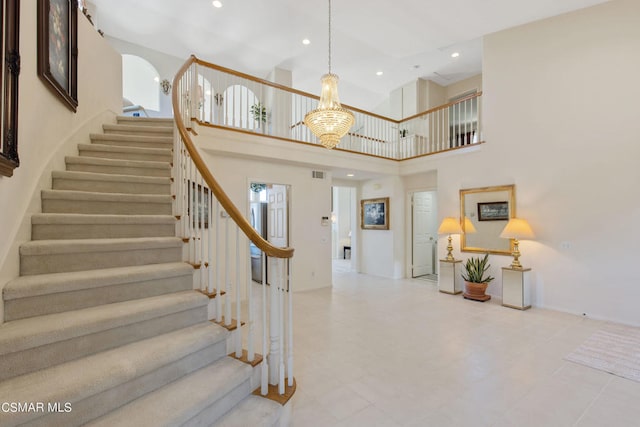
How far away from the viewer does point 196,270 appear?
7.41 feet

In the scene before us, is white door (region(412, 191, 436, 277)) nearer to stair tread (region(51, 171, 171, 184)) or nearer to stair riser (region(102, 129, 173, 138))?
stair riser (region(102, 129, 173, 138))

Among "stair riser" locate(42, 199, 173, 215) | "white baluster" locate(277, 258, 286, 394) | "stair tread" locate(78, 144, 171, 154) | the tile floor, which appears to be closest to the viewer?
"white baluster" locate(277, 258, 286, 394)

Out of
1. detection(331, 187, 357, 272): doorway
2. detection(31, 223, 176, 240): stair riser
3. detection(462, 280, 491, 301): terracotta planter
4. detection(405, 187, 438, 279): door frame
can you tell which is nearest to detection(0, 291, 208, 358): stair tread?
detection(31, 223, 176, 240): stair riser

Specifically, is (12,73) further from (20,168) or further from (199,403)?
(199,403)

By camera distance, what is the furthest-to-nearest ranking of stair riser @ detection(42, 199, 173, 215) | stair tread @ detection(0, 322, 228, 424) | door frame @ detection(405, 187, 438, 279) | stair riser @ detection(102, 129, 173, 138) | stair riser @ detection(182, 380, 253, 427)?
door frame @ detection(405, 187, 438, 279) < stair riser @ detection(102, 129, 173, 138) < stair riser @ detection(42, 199, 173, 215) < stair riser @ detection(182, 380, 253, 427) < stair tread @ detection(0, 322, 228, 424)

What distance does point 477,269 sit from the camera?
5.10 metres

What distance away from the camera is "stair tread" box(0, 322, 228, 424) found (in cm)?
124

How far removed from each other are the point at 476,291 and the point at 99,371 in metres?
5.28

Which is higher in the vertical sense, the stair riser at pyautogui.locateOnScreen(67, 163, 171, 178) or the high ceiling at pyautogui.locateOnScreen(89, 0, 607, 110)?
the high ceiling at pyautogui.locateOnScreen(89, 0, 607, 110)

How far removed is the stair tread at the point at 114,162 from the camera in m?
2.77

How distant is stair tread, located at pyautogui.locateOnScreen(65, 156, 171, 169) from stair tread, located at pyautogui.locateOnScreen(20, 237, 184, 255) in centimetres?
108

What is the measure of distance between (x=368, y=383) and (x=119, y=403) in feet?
6.00

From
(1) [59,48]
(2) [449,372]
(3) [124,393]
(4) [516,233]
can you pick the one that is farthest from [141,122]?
(4) [516,233]

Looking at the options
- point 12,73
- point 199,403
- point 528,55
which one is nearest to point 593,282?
point 528,55
